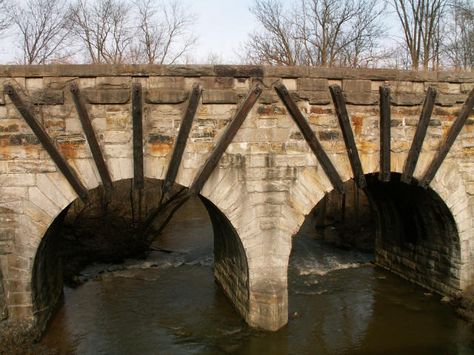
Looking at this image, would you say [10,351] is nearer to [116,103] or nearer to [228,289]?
[116,103]

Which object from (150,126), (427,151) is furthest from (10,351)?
(427,151)

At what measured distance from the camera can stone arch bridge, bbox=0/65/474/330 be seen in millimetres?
6539

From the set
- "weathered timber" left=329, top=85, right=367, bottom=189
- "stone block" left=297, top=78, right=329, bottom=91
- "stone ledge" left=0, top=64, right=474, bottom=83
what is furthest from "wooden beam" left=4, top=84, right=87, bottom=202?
"weathered timber" left=329, top=85, right=367, bottom=189

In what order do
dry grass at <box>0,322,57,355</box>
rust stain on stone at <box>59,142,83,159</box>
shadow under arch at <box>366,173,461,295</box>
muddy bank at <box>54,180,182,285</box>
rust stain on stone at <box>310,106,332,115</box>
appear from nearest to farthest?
dry grass at <box>0,322,57,355</box> < rust stain on stone at <box>59,142,83,159</box> < rust stain on stone at <box>310,106,332,115</box> < shadow under arch at <box>366,173,461,295</box> < muddy bank at <box>54,180,182,285</box>

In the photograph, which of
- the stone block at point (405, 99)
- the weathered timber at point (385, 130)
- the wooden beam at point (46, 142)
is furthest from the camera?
the stone block at point (405, 99)

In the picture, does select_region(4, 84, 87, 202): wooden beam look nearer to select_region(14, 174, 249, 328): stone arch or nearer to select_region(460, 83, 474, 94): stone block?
select_region(14, 174, 249, 328): stone arch

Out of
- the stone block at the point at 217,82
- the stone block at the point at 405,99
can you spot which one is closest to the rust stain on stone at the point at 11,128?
the stone block at the point at 217,82

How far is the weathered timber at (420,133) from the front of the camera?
760cm

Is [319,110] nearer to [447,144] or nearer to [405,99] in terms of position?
[405,99]

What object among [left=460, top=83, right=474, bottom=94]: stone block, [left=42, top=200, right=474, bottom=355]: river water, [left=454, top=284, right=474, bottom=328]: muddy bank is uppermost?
[left=460, top=83, right=474, bottom=94]: stone block

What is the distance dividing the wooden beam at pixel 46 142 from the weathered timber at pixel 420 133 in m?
5.03

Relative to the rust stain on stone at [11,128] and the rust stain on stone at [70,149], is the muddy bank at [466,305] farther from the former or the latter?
the rust stain on stone at [11,128]

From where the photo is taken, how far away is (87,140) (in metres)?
6.54

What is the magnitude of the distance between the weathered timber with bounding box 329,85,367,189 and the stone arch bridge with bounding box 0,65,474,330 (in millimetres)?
17
